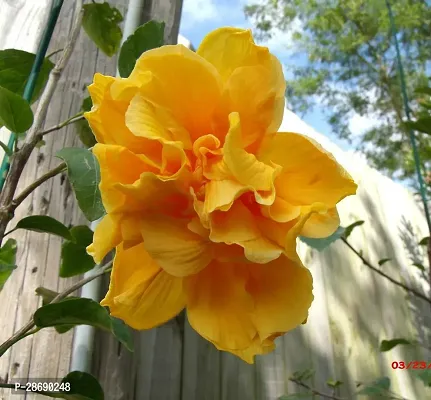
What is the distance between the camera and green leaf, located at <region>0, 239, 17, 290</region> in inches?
22.0

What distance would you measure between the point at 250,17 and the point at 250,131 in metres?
4.67

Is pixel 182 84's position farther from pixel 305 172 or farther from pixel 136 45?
pixel 136 45

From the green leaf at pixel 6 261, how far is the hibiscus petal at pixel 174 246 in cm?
32

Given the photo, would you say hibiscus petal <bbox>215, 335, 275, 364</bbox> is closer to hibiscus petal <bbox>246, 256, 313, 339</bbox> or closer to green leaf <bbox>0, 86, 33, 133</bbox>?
hibiscus petal <bbox>246, 256, 313, 339</bbox>

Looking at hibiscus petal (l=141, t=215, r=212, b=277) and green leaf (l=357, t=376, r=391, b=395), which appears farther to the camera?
green leaf (l=357, t=376, r=391, b=395)

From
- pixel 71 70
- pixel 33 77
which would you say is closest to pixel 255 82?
pixel 33 77

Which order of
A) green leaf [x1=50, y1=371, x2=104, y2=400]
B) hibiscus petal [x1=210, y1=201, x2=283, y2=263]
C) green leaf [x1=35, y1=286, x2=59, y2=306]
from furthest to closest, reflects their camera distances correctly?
1. green leaf [x1=35, y1=286, x2=59, y2=306]
2. green leaf [x1=50, y1=371, x2=104, y2=400]
3. hibiscus petal [x1=210, y1=201, x2=283, y2=263]

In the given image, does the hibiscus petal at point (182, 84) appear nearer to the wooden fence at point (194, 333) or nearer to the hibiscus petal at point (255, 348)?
the hibiscus petal at point (255, 348)

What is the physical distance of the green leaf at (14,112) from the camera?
475 millimetres

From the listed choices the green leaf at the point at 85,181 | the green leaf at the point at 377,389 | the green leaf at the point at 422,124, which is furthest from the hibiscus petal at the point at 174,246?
the green leaf at the point at 377,389

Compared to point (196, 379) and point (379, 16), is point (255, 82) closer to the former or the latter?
point (196, 379)

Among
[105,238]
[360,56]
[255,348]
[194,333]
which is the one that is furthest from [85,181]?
[360,56]

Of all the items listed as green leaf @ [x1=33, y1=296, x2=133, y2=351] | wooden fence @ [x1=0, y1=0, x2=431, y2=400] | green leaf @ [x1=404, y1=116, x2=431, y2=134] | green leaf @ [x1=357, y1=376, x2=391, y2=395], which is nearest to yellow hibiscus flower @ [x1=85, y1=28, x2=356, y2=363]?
green leaf @ [x1=33, y1=296, x2=133, y2=351]

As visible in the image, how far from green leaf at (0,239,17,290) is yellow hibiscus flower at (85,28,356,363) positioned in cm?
28
